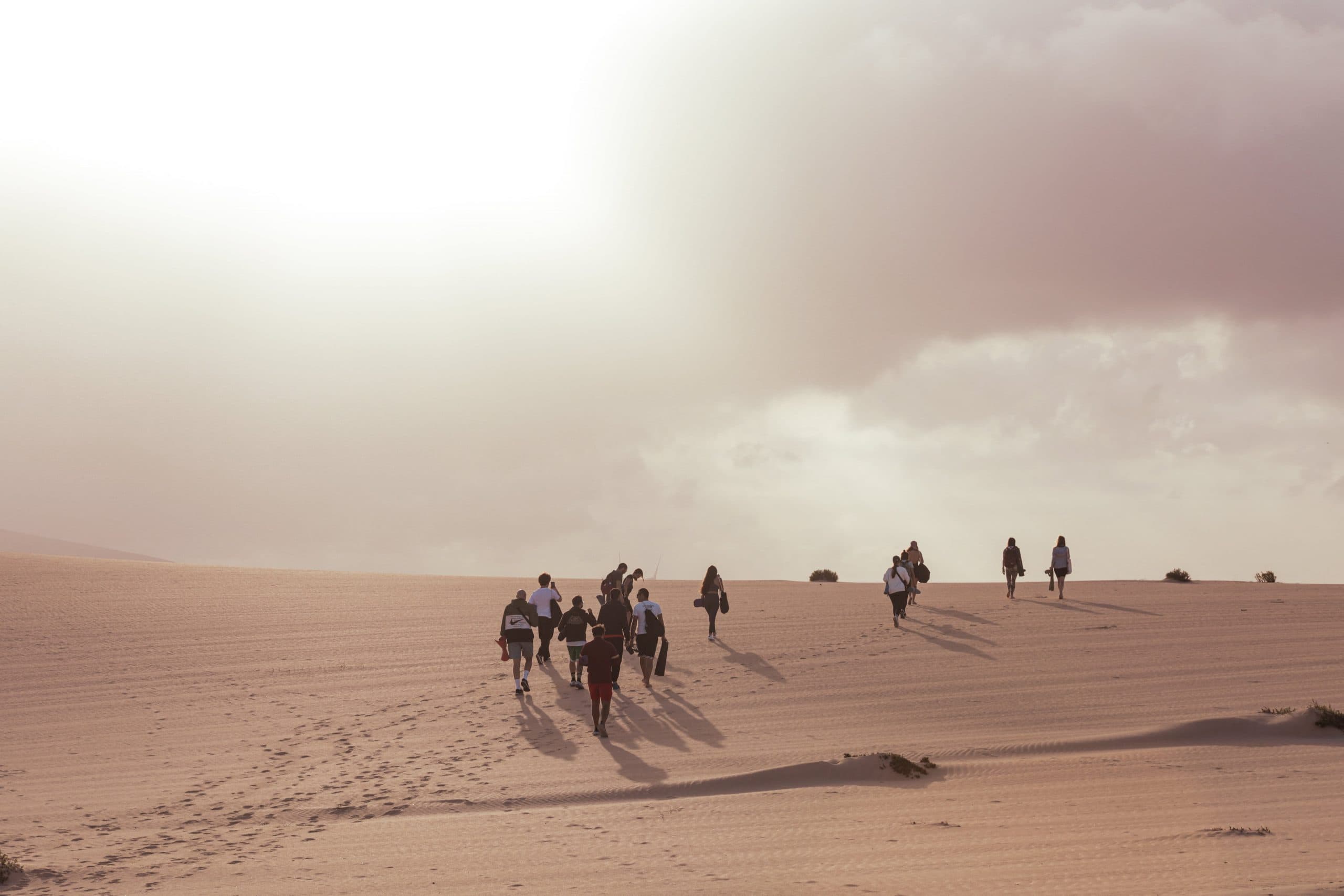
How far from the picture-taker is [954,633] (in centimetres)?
2406

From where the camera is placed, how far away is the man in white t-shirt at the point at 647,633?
19078 millimetres

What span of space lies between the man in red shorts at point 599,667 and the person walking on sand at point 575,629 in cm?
296

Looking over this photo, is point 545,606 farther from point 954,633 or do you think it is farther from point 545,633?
point 954,633

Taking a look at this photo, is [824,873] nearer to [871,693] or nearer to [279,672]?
[871,693]

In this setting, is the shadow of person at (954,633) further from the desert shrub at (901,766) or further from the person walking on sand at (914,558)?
the desert shrub at (901,766)

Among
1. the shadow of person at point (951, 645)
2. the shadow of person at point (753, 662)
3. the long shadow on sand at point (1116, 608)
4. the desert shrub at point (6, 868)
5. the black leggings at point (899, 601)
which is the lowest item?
the desert shrub at point (6, 868)

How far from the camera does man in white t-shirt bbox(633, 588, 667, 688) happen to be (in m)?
19.1

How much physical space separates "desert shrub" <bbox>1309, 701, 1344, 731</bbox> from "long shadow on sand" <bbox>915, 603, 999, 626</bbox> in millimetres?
9446

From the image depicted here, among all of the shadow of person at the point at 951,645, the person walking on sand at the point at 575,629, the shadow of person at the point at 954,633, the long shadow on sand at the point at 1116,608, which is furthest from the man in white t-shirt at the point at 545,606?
the long shadow on sand at the point at 1116,608

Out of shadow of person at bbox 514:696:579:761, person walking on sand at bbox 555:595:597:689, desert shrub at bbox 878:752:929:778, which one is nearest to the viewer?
desert shrub at bbox 878:752:929:778

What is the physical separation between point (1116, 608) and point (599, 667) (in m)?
17.3

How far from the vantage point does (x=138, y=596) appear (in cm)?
3078

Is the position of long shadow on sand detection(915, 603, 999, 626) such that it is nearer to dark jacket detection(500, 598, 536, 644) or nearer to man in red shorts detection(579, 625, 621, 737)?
dark jacket detection(500, 598, 536, 644)

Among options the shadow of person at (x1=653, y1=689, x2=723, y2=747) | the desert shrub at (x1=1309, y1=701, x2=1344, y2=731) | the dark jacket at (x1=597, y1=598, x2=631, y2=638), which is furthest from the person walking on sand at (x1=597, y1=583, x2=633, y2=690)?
the desert shrub at (x1=1309, y1=701, x2=1344, y2=731)
